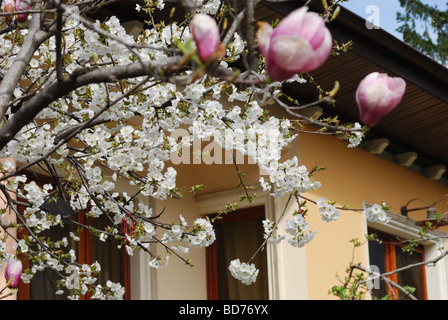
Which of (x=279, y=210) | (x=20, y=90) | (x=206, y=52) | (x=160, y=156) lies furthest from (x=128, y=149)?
(x=279, y=210)

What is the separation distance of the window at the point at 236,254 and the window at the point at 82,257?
942 millimetres

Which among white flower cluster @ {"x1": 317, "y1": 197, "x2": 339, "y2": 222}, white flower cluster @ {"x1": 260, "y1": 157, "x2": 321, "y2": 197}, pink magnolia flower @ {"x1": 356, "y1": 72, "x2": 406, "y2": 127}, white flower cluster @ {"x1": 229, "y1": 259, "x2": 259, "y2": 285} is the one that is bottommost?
white flower cluster @ {"x1": 229, "y1": 259, "x2": 259, "y2": 285}

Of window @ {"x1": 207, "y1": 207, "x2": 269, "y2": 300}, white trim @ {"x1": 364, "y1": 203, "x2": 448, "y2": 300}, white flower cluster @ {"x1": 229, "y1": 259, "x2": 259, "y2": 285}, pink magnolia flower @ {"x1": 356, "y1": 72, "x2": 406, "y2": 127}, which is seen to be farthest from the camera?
white trim @ {"x1": 364, "y1": 203, "x2": 448, "y2": 300}

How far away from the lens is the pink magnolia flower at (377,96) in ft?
6.11

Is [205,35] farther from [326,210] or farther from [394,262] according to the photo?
[394,262]

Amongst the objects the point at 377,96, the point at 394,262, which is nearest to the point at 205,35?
the point at 377,96

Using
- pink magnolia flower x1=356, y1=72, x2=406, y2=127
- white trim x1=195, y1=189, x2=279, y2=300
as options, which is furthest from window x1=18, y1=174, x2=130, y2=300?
pink magnolia flower x1=356, y1=72, x2=406, y2=127

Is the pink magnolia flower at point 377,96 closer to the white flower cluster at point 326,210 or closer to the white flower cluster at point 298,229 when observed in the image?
the white flower cluster at point 298,229

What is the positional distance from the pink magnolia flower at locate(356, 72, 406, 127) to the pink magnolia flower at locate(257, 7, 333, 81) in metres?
0.22

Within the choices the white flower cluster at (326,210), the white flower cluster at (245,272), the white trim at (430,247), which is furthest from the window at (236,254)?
the white flower cluster at (326,210)

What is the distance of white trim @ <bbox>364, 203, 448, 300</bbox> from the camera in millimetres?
7801

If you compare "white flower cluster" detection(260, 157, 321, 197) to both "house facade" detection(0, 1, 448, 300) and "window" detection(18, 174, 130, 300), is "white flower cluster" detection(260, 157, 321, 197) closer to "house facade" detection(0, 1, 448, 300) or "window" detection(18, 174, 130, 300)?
"house facade" detection(0, 1, 448, 300)

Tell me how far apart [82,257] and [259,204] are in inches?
63.0

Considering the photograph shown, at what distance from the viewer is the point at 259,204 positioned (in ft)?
22.7
